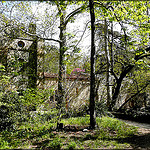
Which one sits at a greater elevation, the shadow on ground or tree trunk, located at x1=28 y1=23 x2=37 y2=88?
tree trunk, located at x1=28 y1=23 x2=37 y2=88

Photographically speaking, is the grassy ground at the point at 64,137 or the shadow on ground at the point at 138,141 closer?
the grassy ground at the point at 64,137

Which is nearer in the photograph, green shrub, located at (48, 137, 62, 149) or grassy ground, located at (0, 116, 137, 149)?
green shrub, located at (48, 137, 62, 149)

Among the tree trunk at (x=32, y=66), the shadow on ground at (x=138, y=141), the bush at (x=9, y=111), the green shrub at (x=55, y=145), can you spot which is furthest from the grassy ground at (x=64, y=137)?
the tree trunk at (x=32, y=66)

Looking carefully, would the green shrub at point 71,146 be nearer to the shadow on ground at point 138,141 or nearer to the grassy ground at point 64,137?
the grassy ground at point 64,137

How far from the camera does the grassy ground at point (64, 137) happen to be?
153 inches

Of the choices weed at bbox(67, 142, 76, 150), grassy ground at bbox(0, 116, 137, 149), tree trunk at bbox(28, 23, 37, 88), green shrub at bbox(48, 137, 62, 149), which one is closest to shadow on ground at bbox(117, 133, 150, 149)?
→ grassy ground at bbox(0, 116, 137, 149)

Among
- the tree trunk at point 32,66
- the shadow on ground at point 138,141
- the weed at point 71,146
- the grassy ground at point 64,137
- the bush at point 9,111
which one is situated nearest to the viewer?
the weed at point 71,146

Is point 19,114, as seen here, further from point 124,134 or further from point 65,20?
point 65,20

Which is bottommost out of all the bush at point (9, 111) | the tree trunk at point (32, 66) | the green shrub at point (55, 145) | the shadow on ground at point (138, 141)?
the shadow on ground at point (138, 141)

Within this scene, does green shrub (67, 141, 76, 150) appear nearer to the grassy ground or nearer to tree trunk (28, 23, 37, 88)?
the grassy ground

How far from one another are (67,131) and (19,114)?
1737mm

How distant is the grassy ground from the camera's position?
12.7ft

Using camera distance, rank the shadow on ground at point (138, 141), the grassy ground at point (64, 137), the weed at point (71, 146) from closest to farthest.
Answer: the weed at point (71, 146)
the grassy ground at point (64, 137)
the shadow on ground at point (138, 141)

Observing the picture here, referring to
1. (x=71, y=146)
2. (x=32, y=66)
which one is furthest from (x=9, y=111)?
(x=32, y=66)
